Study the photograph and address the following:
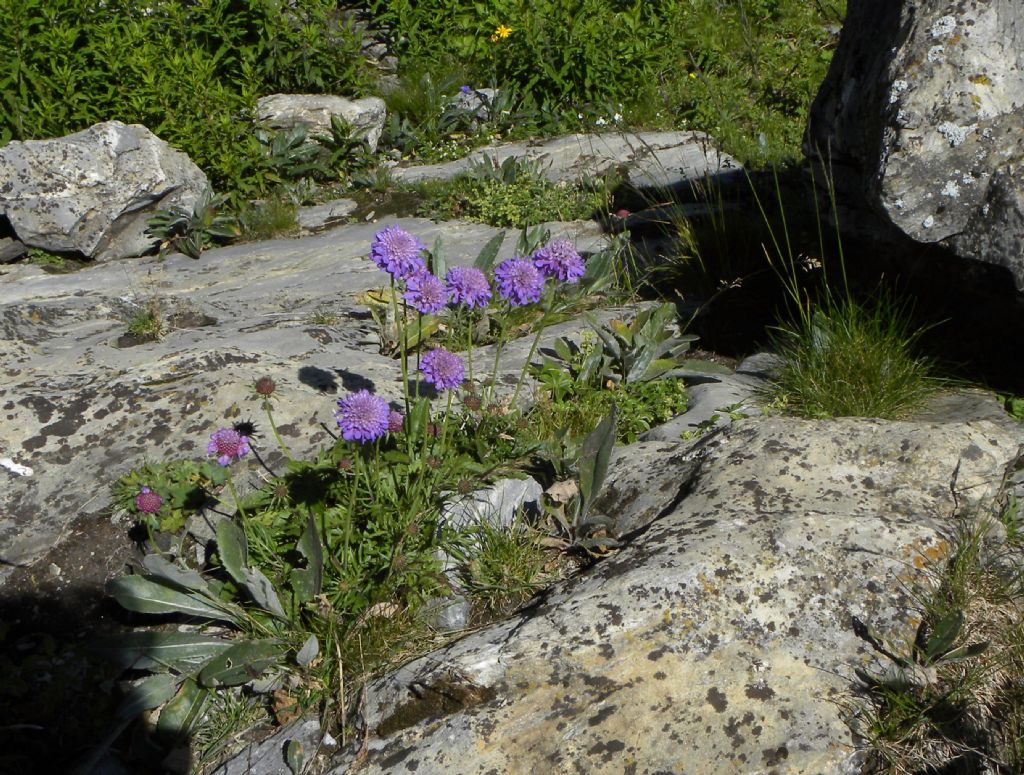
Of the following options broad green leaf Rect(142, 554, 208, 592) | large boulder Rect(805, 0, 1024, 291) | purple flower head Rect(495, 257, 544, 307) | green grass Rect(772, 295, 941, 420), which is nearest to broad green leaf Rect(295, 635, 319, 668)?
broad green leaf Rect(142, 554, 208, 592)

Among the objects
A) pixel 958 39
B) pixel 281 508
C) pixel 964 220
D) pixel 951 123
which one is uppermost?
pixel 958 39

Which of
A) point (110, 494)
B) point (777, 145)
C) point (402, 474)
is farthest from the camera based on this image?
point (777, 145)

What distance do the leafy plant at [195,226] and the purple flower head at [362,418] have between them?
420 centimetres

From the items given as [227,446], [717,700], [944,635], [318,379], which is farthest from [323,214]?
[944,635]

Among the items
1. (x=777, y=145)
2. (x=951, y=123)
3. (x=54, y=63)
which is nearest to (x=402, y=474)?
(x=951, y=123)

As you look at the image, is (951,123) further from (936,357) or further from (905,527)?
(905,527)

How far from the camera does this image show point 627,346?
13.9 feet

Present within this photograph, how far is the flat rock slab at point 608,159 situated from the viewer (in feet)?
22.0

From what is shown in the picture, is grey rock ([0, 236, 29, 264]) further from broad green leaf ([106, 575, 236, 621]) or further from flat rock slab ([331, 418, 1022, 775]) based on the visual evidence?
flat rock slab ([331, 418, 1022, 775])

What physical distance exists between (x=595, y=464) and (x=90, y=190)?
501 centimetres

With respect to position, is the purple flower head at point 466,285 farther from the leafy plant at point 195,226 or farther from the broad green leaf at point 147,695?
the leafy plant at point 195,226

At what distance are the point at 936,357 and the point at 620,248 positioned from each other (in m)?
1.78

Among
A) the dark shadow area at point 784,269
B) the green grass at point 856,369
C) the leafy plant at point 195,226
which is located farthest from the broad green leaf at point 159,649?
the leafy plant at point 195,226

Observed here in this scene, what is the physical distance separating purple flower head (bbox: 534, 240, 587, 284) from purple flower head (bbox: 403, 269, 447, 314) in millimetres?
460
